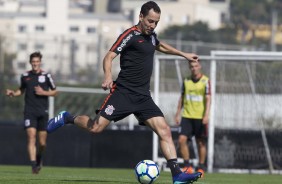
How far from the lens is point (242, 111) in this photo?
23.7 m

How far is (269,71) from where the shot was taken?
23.4 m

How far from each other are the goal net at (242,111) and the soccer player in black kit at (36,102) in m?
4.54

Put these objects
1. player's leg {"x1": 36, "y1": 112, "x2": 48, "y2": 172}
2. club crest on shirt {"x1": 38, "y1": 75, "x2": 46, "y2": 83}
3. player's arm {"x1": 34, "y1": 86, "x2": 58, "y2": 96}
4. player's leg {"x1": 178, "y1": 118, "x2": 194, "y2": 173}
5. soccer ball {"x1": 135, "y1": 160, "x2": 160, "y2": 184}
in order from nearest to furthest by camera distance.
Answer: soccer ball {"x1": 135, "y1": 160, "x2": 160, "y2": 184}, player's arm {"x1": 34, "y1": 86, "x2": 58, "y2": 96}, player's leg {"x1": 36, "y1": 112, "x2": 48, "y2": 172}, club crest on shirt {"x1": 38, "y1": 75, "x2": 46, "y2": 83}, player's leg {"x1": 178, "y1": 118, "x2": 194, "y2": 173}

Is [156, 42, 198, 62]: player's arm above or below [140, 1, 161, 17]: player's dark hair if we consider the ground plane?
below

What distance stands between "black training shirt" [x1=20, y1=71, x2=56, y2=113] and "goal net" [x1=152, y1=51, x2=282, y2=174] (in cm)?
460

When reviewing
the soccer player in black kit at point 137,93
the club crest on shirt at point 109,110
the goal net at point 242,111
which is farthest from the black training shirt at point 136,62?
the goal net at point 242,111

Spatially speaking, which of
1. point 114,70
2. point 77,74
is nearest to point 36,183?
point 77,74

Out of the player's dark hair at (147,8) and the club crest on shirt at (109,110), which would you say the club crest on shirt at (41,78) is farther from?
the player's dark hair at (147,8)

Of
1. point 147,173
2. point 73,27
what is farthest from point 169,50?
point 73,27

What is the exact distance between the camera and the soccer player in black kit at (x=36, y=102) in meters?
19.0

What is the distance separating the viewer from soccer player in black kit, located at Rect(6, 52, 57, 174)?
746 inches

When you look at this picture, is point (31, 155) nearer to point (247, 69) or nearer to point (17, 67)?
point (247, 69)

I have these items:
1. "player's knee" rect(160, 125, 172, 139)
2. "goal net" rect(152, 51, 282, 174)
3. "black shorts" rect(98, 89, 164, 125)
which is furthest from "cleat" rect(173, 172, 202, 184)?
"goal net" rect(152, 51, 282, 174)

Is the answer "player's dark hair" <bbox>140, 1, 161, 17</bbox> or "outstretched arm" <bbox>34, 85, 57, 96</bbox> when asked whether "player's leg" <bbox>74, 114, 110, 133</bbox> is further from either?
"outstretched arm" <bbox>34, 85, 57, 96</bbox>
